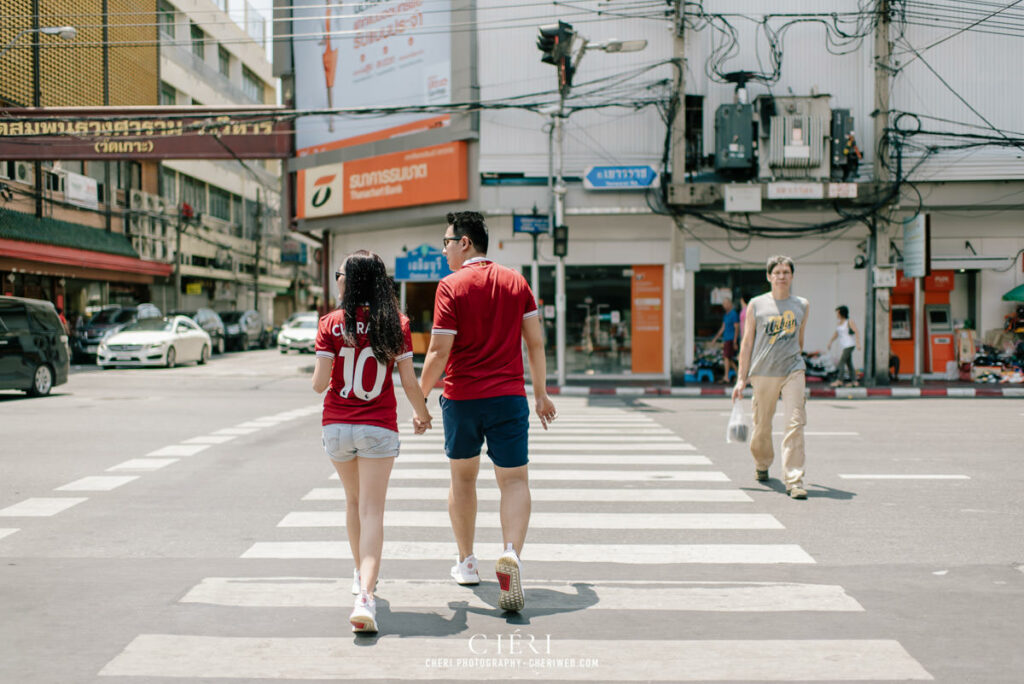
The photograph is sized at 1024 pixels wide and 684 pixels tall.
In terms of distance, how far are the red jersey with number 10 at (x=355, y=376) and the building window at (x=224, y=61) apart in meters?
50.3

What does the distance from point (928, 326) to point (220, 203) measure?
41799 mm

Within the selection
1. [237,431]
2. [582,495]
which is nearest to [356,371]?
[582,495]

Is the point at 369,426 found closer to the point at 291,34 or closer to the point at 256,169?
the point at 291,34

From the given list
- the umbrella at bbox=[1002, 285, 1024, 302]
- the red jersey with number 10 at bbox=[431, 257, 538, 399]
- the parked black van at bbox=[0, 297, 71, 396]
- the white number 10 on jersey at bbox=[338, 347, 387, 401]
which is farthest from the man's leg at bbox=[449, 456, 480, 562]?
the umbrella at bbox=[1002, 285, 1024, 302]

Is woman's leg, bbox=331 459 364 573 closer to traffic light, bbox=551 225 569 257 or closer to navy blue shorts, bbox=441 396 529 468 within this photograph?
navy blue shorts, bbox=441 396 529 468

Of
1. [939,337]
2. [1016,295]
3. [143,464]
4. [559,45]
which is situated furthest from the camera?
[939,337]

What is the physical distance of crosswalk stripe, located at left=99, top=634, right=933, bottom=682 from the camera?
358 centimetres

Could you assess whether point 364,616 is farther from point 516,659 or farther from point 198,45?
point 198,45

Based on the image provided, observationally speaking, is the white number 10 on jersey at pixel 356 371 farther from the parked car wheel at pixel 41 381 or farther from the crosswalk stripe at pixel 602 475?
the parked car wheel at pixel 41 381

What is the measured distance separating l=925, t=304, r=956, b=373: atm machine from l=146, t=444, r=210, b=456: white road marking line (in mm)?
17885

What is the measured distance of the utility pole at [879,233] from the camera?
19203mm

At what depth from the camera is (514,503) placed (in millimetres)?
4527

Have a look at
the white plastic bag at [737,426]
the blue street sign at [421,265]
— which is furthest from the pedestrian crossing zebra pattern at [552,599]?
the blue street sign at [421,265]

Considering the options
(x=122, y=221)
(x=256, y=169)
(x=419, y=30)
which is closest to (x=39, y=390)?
(x=419, y=30)
